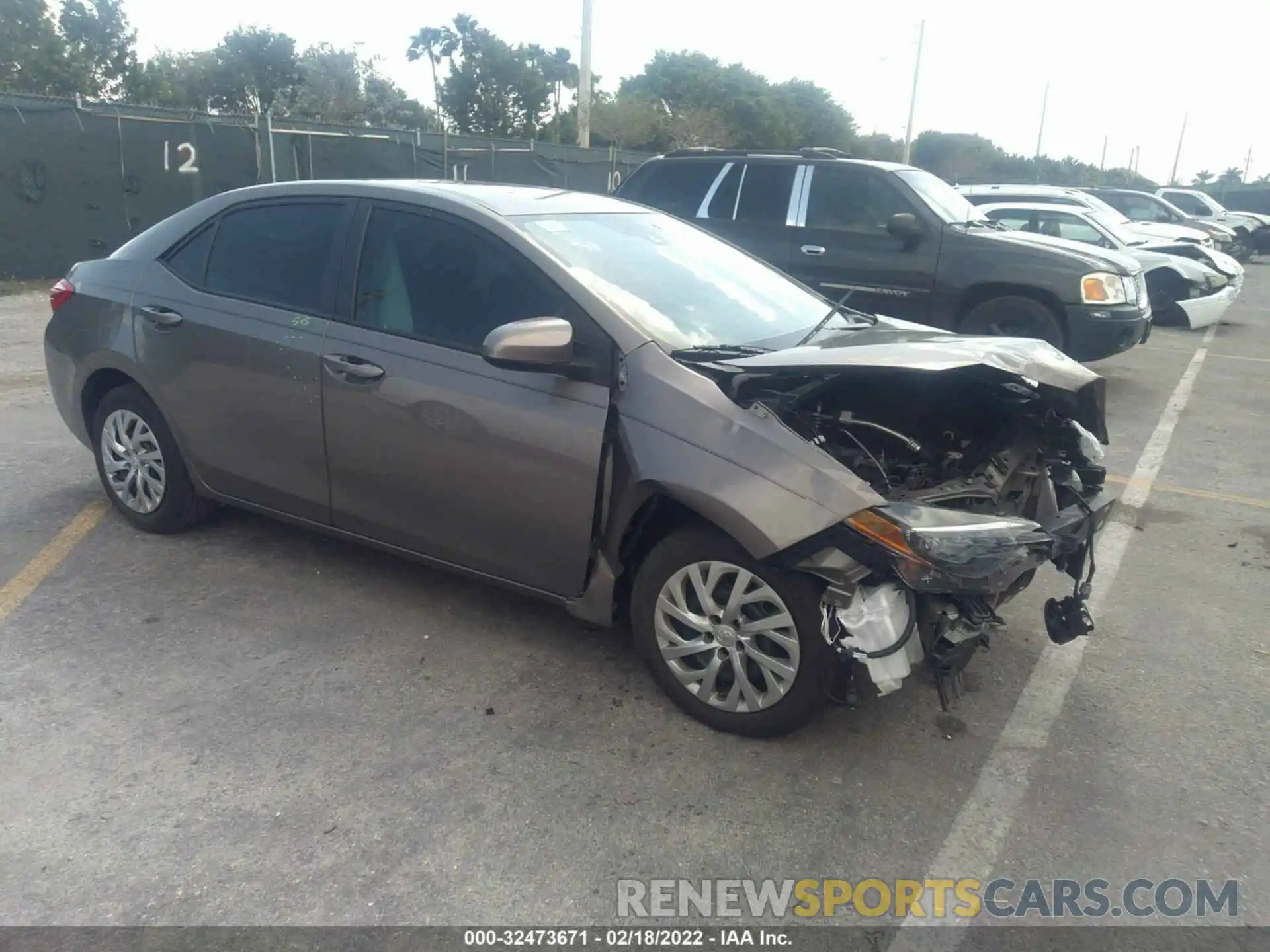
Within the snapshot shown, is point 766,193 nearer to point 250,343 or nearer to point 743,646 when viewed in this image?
point 250,343

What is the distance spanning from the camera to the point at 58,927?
246 cm

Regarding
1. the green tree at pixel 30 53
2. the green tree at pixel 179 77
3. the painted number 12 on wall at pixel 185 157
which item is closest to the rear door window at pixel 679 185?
the painted number 12 on wall at pixel 185 157

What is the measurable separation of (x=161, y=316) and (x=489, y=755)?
2.64 metres

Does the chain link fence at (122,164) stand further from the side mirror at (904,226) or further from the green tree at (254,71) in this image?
the green tree at (254,71)

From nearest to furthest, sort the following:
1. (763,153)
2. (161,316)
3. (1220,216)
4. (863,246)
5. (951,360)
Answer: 1. (951,360)
2. (161,316)
3. (863,246)
4. (763,153)
5. (1220,216)

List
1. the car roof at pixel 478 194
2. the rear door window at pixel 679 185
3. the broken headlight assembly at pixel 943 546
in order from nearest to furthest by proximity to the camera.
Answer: the broken headlight assembly at pixel 943 546
the car roof at pixel 478 194
the rear door window at pixel 679 185

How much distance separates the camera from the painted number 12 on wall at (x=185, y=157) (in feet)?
45.2

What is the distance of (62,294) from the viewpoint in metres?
4.90

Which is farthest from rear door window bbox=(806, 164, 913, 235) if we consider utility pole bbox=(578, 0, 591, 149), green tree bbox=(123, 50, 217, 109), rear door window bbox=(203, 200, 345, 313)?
green tree bbox=(123, 50, 217, 109)

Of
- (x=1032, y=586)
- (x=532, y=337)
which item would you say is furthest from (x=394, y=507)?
(x=1032, y=586)

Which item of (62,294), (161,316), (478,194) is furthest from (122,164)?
(478,194)

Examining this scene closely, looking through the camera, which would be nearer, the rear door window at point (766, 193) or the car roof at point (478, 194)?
the car roof at point (478, 194)

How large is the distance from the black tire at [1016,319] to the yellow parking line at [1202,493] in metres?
2.15

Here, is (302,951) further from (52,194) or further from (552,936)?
(52,194)
